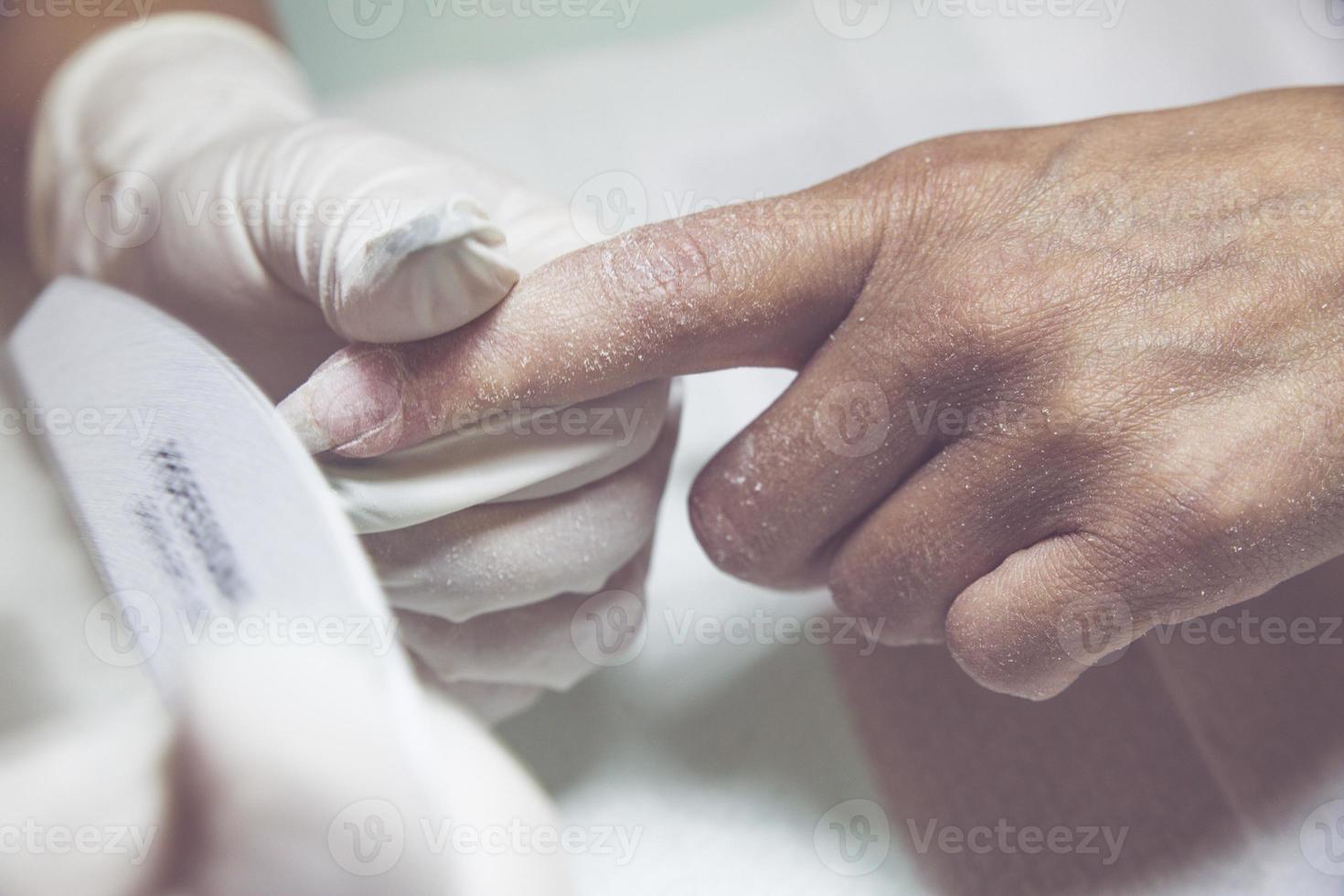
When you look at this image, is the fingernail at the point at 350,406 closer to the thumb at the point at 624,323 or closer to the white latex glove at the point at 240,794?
the thumb at the point at 624,323

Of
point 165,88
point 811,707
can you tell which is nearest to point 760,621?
point 811,707

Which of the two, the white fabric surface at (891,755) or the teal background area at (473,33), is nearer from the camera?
the white fabric surface at (891,755)

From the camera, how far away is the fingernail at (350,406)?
0.44 m

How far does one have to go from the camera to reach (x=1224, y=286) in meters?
0.47

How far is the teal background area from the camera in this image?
965mm

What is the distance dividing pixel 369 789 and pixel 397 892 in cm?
5

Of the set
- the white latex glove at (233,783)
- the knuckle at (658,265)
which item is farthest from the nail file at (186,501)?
the knuckle at (658,265)

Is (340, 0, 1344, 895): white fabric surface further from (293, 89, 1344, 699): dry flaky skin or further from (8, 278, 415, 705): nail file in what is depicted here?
(8, 278, 415, 705): nail file

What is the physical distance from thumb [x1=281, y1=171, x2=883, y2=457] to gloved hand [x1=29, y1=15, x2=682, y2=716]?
11 millimetres

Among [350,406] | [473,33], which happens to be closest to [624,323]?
[350,406]

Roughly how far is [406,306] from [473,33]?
0.68 metres

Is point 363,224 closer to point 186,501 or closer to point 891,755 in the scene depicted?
point 186,501

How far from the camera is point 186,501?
357 millimetres

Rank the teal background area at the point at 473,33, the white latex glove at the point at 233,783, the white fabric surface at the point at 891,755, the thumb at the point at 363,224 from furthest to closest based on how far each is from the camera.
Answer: the teal background area at the point at 473,33, the white fabric surface at the point at 891,755, the thumb at the point at 363,224, the white latex glove at the point at 233,783
